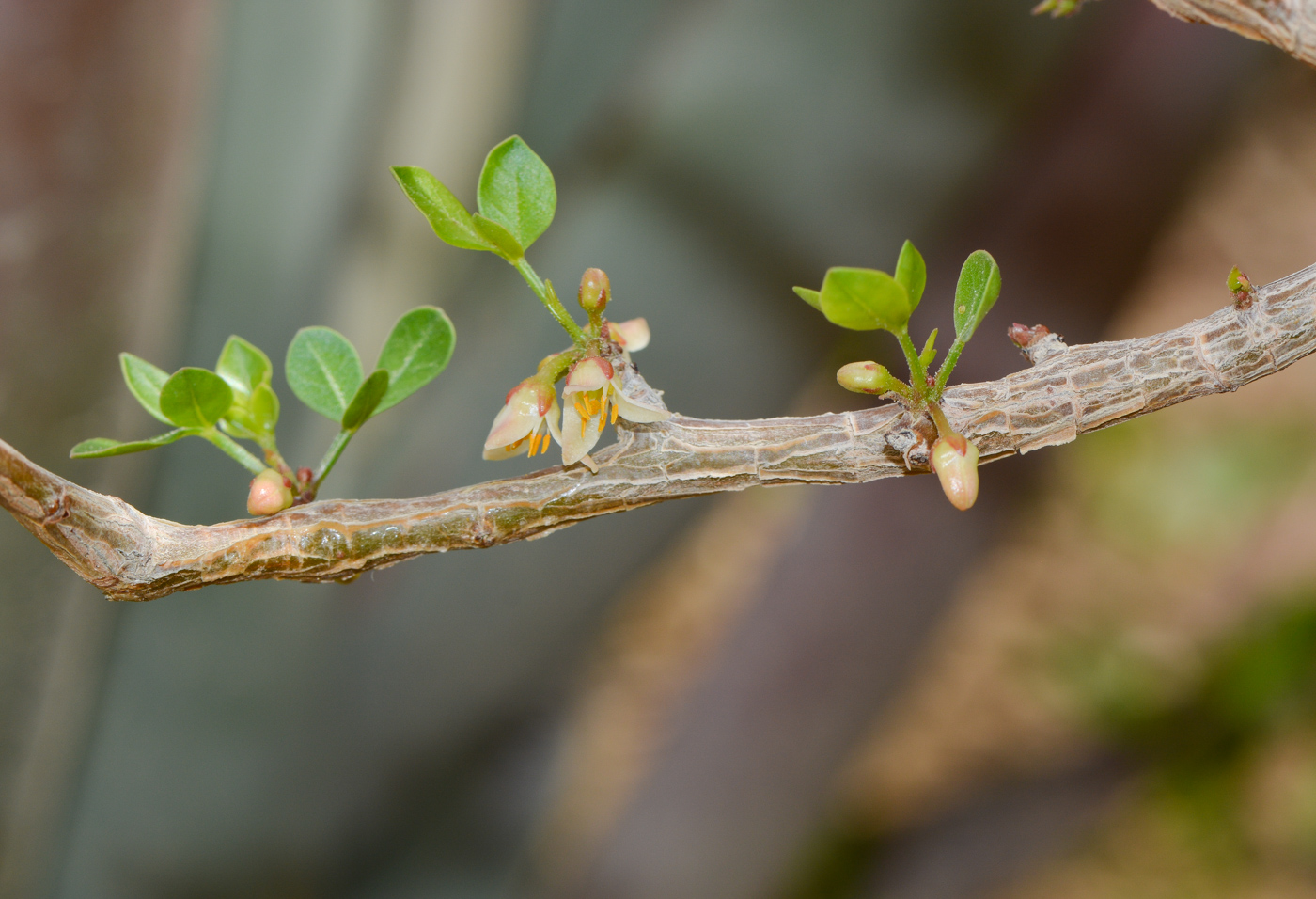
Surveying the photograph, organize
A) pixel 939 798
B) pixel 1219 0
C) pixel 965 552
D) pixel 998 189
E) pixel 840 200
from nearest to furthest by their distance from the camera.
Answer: pixel 1219 0 → pixel 840 200 → pixel 998 189 → pixel 965 552 → pixel 939 798

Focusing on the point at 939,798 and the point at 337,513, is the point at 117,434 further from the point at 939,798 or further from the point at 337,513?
the point at 939,798

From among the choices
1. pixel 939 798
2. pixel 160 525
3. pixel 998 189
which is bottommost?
pixel 160 525

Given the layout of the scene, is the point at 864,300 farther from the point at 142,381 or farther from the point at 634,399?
the point at 142,381

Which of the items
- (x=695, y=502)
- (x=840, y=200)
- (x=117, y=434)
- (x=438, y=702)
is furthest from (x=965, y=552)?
(x=117, y=434)

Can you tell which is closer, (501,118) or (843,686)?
(501,118)

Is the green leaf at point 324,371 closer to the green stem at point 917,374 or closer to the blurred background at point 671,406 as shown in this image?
the green stem at point 917,374

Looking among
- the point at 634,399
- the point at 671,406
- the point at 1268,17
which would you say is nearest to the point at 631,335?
the point at 634,399

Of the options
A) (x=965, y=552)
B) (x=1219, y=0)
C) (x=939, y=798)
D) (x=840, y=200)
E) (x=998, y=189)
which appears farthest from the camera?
(x=939, y=798)
